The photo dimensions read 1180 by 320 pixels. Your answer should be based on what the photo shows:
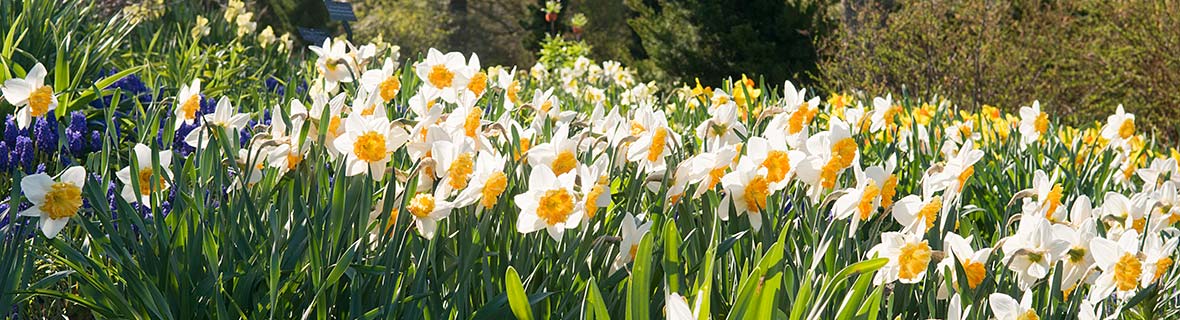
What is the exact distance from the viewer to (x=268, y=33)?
623 cm

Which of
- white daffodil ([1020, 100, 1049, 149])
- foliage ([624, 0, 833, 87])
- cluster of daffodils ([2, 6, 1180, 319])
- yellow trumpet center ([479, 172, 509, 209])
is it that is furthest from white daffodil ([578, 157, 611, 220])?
foliage ([624, 0, 833, 87])

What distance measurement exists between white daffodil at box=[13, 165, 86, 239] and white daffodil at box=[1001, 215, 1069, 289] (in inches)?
53.3

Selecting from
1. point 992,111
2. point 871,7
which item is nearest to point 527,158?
point 992,111

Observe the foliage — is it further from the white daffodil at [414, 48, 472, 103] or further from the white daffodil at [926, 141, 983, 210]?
the white daffodil at [926, 141, 983, 210]

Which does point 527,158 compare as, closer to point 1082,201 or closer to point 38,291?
point 38,291

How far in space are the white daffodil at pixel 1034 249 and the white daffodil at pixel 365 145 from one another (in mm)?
948

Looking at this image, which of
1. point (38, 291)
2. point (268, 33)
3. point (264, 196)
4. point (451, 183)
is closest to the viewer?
point (38, 291)

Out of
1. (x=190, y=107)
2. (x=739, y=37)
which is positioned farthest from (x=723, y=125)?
(x=739, y=37)

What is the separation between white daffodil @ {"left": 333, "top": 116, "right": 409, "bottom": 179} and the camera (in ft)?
5.27

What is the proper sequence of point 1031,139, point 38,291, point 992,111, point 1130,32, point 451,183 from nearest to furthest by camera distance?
point 38,291, point 451,183, point 1031,139, point 992,111, point 1130,32

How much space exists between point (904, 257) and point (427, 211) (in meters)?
0.70

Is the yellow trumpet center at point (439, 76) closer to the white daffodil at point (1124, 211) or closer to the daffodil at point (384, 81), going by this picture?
the daffodil at point (384, 81)

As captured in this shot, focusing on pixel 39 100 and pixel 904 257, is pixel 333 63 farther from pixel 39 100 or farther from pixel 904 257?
pixel 904 257

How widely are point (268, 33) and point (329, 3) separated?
4.62 meters
